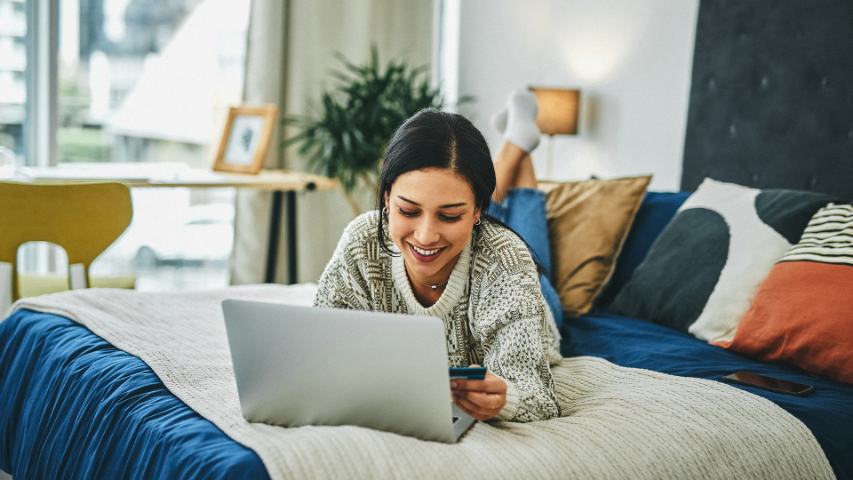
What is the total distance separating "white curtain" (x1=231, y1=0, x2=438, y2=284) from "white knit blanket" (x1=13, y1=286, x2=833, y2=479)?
250 centimetres

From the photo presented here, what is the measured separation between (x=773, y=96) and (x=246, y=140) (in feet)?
7.35

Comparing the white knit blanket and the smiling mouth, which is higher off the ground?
the smiling mouth

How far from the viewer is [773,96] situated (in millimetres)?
2814

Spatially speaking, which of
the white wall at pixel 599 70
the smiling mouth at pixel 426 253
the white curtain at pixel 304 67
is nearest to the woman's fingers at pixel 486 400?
the smiling mouth at pixel 426 253

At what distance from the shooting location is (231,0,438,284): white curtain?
4402 millimetres

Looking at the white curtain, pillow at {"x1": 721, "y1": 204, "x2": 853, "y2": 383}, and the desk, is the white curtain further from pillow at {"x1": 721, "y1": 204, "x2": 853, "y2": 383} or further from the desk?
pillow at {"x1": 721, "y1": 204, "x2": 853, "y2": 383}

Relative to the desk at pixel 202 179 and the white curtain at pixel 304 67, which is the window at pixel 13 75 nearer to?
the desk at pixel 202 179

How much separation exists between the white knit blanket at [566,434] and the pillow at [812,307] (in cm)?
32

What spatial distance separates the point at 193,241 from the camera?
179 inches

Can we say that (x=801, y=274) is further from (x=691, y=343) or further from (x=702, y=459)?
(x=702, y=459)

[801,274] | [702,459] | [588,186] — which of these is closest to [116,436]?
[702,459]

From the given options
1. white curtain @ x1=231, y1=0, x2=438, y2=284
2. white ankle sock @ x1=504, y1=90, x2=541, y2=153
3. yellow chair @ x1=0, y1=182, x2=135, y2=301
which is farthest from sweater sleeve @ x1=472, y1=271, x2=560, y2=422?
white curtain @ x1=231, y1=0, x2=438, y2=284

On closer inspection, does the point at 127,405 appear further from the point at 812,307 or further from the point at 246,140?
the point at 246,140

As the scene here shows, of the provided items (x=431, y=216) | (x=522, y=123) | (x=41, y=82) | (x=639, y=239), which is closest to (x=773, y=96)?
(x=639, y=239)
